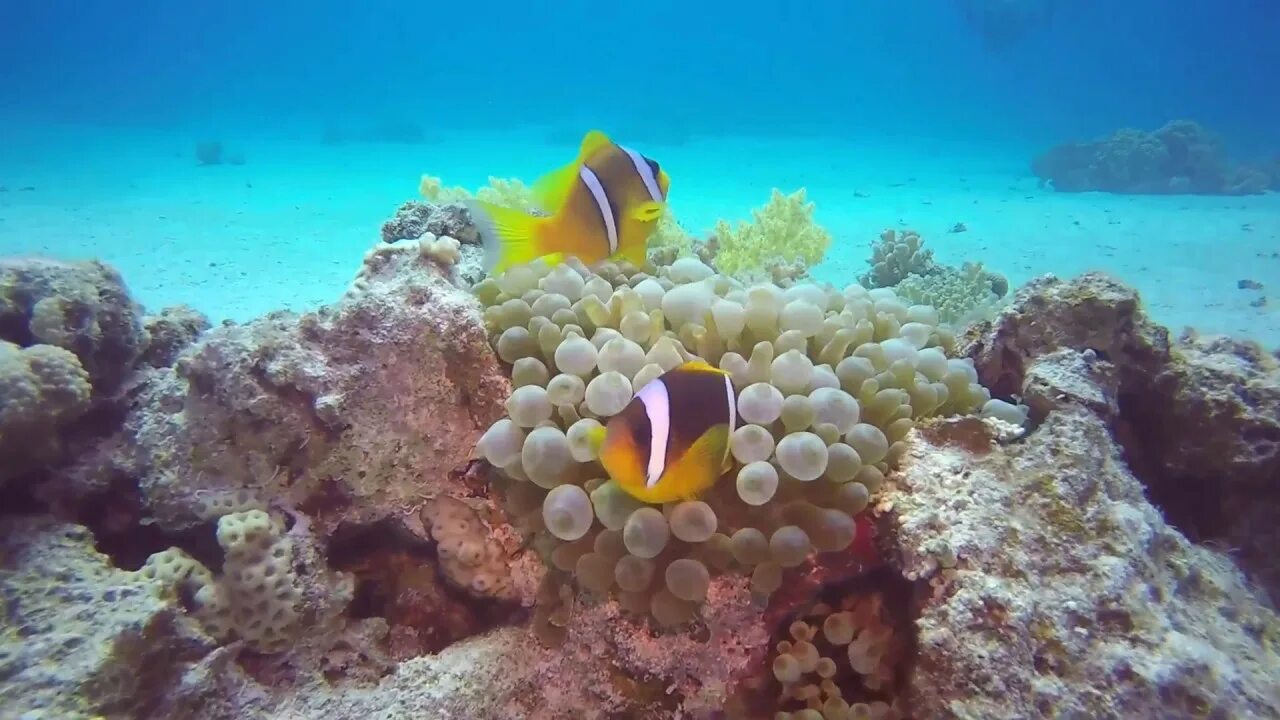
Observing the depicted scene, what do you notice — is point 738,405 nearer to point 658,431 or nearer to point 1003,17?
point 658,431

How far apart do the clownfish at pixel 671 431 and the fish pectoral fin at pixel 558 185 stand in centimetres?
114

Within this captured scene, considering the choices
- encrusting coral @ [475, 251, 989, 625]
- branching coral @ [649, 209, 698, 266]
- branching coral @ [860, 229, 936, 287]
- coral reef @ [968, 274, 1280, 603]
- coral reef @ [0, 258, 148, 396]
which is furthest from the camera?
branching coral @ [860, 229, 936, 287]

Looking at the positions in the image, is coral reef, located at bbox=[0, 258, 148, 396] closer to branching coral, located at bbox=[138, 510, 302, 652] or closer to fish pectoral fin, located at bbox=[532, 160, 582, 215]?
branching coral, located at bbox=[138, 510, 302, 652]

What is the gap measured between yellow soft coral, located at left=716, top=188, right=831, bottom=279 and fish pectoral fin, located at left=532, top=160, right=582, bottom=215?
186 cm

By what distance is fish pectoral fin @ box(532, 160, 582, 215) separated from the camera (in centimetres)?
236

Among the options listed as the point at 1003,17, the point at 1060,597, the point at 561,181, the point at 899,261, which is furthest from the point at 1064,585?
the point at 1003,17

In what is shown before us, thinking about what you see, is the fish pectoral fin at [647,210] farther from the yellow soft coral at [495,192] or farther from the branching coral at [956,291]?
the branching coral at [956,291]

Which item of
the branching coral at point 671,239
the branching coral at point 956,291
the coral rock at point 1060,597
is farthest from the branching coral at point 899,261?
Result: the coral rock at point 1060,597

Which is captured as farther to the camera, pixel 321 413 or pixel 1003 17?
pixel 1003 17

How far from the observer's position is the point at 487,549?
183 cm

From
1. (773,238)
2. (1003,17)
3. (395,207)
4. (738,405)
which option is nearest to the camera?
(738,405)

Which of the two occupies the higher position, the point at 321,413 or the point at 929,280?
the point at 929,280

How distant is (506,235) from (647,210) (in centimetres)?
47

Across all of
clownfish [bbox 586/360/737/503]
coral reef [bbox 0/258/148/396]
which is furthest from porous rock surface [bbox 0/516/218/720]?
clownfish [bbox 586/360/737/503]
